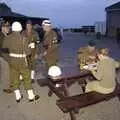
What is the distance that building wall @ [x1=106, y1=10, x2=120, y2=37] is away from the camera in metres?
67.0

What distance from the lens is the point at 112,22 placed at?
229 ft

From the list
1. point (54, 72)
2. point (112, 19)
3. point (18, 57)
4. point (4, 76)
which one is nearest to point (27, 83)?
point (18, 57)

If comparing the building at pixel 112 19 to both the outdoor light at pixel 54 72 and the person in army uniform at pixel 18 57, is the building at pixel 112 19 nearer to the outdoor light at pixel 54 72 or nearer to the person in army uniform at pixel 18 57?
the person in army uniform at pixel 18 57

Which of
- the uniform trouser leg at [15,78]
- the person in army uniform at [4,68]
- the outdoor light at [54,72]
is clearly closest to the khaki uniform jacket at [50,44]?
the person in army uniform at [4,68]

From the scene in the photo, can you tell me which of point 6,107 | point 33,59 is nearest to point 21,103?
point 6,107

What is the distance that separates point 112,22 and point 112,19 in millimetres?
544

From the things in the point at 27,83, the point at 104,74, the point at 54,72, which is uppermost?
the point at 104,74

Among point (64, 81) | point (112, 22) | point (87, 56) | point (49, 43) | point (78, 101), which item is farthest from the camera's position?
point (112, 22)

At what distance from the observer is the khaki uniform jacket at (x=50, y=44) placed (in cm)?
1338

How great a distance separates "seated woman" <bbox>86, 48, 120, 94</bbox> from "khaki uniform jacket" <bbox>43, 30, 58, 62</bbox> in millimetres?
3602

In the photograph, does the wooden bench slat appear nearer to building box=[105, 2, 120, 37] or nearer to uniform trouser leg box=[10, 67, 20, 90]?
uniform trouser leg box=[10, 67, 20, 90]

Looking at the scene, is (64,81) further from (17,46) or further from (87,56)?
(17,46)

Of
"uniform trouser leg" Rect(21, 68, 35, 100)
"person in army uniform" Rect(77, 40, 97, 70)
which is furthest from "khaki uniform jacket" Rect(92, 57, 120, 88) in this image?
"uniform trouser leg" Rect(21, 68, 35, 100)

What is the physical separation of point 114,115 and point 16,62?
2643mm
